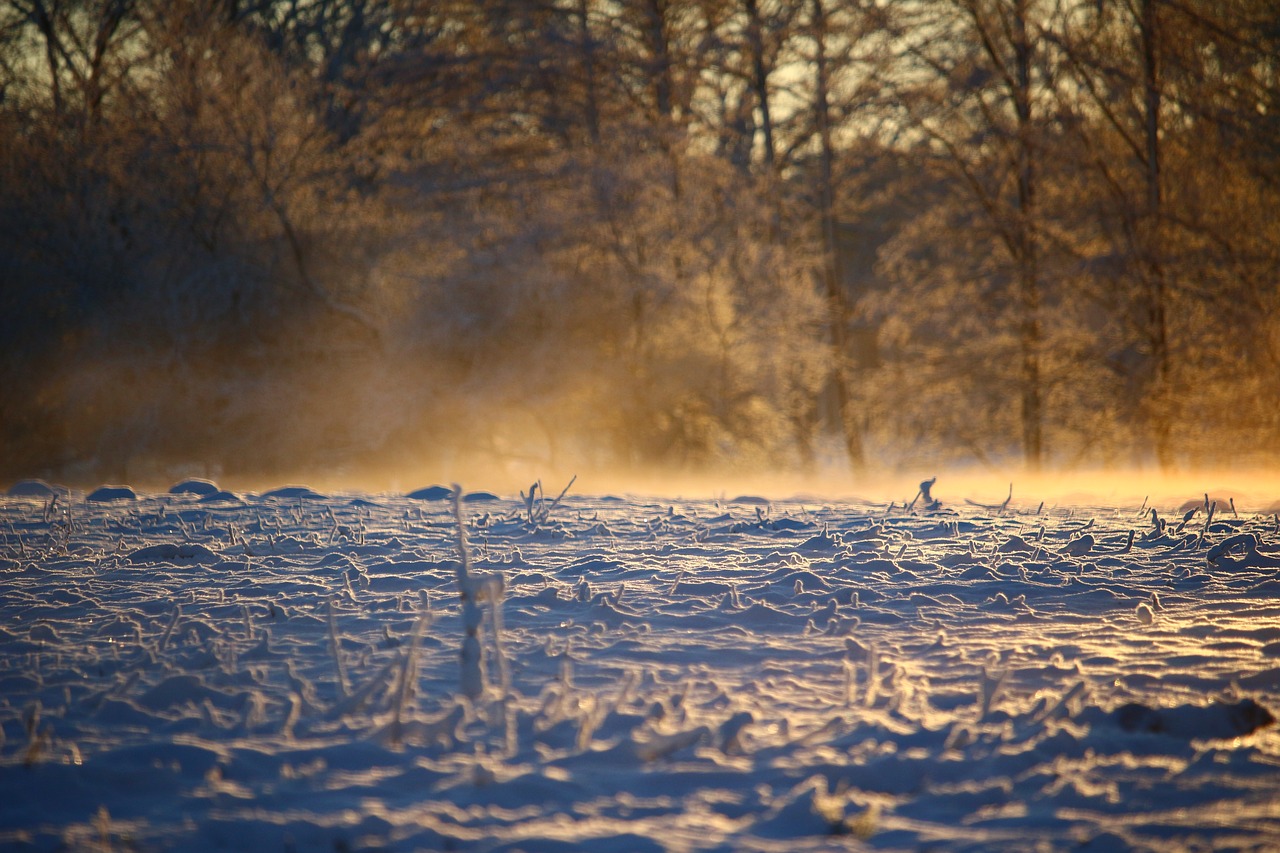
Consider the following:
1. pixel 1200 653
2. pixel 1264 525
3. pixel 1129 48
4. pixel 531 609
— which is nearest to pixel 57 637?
pixel 531 609

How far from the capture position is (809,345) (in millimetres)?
13867

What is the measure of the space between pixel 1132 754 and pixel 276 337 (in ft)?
49.5

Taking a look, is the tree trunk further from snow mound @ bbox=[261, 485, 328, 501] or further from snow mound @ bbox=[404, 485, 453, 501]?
snow mound @ bbox=[261, 485, 328, 501]

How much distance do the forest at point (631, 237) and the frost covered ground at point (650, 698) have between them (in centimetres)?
850

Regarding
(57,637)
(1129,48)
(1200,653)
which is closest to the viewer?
(1200,653)

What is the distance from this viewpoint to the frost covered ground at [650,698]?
227cm

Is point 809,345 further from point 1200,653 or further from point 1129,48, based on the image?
point 1200,653

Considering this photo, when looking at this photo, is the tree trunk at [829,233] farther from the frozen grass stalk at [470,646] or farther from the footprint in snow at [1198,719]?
the frozen grass stalk at [470,646]

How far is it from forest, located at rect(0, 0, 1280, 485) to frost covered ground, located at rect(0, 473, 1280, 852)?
850cm

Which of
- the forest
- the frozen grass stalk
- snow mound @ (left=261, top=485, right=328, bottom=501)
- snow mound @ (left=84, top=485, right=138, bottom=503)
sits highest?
the forest

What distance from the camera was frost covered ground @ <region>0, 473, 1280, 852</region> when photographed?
2273 mm

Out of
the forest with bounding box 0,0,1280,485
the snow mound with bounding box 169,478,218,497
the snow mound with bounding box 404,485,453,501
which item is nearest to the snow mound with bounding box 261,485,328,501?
the snow mound with bounding box 169,478,218,497

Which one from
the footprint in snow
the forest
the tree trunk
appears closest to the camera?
the footprint in snow

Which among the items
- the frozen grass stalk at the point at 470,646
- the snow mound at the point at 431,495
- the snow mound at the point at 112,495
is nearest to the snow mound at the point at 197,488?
the snow mound at the point at 112,495
